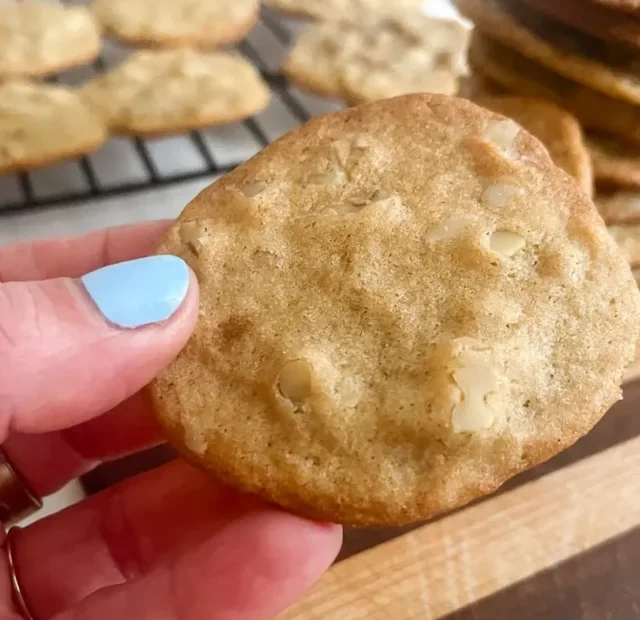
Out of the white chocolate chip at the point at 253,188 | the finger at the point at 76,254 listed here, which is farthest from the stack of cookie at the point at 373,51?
the white chocolate chip at the point at 253,188

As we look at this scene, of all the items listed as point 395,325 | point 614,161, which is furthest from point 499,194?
point 614,161

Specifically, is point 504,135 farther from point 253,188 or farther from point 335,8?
point 335,8

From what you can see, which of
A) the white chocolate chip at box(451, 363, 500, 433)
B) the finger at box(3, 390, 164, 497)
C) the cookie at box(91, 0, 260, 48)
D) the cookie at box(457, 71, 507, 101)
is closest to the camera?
the white chocolate chip at box(451, 363, 500, 433)

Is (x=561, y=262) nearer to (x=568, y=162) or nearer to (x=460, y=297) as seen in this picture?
(x=460, y=297)

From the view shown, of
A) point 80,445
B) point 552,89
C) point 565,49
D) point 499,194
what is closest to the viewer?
point 499,194

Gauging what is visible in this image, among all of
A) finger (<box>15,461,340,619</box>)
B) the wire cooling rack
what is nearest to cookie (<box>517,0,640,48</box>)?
the wire cooling rack

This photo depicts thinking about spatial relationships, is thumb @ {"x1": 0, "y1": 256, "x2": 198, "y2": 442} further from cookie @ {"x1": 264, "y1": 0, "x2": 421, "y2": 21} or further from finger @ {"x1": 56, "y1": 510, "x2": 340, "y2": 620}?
cookie @ {"x1": 264, "y1": 0, "x2": 421, "y2": 21}
